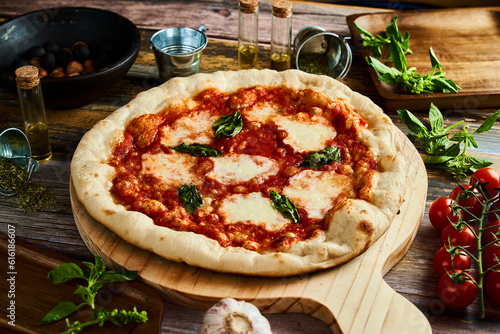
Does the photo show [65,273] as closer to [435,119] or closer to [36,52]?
[36,52]

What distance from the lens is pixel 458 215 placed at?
3.59 m

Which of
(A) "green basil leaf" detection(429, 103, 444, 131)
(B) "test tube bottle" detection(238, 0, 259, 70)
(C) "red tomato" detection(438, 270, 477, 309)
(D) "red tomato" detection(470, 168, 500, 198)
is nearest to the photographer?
(C) "red tomato" detection(438, 270, 477, 309)

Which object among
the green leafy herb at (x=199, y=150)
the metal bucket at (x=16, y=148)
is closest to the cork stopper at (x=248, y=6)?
the green leafy herb at (x=199, y=150)

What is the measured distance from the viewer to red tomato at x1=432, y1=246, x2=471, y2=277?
337cm

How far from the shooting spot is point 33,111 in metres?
4.34

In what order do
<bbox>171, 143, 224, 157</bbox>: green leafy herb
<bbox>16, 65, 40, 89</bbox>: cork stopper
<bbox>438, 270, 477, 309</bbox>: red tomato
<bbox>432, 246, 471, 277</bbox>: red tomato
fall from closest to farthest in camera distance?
1. <bbox>438, 270, 477, 309</bbox>: red tomato
2. <bbox>432, 246, 471, 277</bbox>: red tomato
3. <bbox>16, 65, 40, 89</bbox>: cork stopper
4. <bbox>171, 143, 224, 157</bbox>: green leafy herb

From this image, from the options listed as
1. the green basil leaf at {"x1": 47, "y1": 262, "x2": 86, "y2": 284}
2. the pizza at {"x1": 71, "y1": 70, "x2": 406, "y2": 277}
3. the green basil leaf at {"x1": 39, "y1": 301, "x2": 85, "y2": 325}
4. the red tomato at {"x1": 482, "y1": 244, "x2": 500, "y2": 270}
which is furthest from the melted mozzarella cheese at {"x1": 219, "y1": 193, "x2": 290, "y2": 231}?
the red tomato at {"x1": 482, "y1": 244, "x2": 500, "y2": 270}

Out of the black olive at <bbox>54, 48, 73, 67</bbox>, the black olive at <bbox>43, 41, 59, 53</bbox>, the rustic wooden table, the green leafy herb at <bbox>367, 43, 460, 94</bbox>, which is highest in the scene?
the black olive at <bbox>43, 41, 59, 53</bbox>

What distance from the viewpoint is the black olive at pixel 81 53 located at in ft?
16.7

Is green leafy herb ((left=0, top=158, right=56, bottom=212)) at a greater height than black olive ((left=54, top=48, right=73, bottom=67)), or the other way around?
black olive ((left=54, top=48, right=73, bottom=67))

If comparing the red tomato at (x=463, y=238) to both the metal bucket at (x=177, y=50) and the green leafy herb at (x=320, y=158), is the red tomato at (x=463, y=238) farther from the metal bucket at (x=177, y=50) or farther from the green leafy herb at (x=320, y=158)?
the metal bucket at (x=177, y=50)

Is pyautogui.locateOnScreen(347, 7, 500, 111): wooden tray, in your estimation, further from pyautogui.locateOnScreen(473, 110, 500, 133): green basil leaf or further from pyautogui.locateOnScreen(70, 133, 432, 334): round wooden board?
pyautogui.locateOnScreen(70, 133, 432, 334): round wooden board

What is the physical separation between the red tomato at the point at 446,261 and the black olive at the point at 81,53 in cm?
357

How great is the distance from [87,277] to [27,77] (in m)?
1.65
